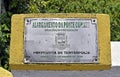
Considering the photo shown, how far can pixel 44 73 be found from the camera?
489 cm

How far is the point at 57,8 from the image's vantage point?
27.4 feet

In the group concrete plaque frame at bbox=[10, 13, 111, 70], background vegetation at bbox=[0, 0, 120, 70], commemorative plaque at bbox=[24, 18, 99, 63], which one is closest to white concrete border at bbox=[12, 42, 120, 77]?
concrete plaque frame at bbox=[10, 13, 111, 70]

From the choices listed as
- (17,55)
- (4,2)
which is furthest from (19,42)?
(4,2)

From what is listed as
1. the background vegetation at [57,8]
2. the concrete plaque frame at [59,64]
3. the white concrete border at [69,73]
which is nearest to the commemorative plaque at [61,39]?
the concrete plaque frame at [59,64]

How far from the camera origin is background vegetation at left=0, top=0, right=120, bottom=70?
6.80 meters

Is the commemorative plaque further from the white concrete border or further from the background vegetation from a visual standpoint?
the background vegetation

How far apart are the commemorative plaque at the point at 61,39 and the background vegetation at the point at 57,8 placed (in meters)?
1.74

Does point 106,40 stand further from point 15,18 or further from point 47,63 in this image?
point 15,18

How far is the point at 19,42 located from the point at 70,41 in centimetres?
60

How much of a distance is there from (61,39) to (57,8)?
3526 mm

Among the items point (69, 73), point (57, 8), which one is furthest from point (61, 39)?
point (57, 8)

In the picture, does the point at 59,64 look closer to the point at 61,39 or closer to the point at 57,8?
the point at 61,39

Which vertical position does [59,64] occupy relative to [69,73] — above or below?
above

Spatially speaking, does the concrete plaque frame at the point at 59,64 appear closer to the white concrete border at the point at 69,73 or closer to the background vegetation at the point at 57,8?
the white concrete border at the point at 69,73
